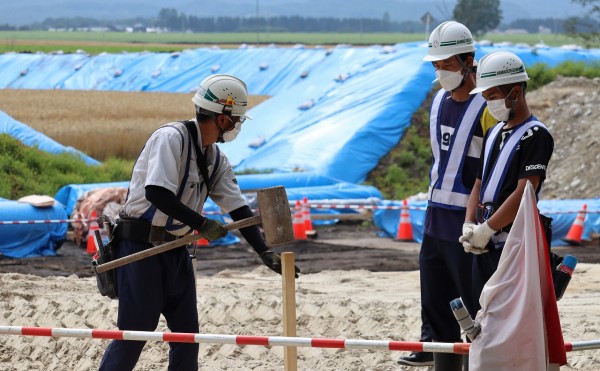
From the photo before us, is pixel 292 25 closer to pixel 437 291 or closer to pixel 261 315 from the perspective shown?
pixel 261 315

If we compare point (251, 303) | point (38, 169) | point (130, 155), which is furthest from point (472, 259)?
point (130, 155)

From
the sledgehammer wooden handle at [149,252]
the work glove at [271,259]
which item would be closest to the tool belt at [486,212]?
the work glove at [271,259]

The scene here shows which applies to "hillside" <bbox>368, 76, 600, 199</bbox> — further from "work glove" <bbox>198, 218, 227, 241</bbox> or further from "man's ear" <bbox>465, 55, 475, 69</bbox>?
"work glove" <bbox>198, 218, 227, 241</bbox>

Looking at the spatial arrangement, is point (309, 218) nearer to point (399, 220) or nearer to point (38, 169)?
point (399, 220)

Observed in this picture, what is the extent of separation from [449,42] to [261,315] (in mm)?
3470

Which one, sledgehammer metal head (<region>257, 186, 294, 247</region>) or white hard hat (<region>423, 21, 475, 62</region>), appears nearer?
sledgehammer metal head (<region>257, 186, 294, 247</region>)

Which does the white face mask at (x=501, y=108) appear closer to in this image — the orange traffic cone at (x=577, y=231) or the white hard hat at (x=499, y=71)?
the white hard hat at (x=499, y=71)

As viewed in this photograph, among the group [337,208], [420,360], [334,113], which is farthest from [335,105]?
[420,360]

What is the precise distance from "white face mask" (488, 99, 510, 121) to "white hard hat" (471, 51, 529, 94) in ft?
0.27

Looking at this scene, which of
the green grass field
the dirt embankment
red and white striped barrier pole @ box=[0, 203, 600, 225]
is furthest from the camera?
the green grass field

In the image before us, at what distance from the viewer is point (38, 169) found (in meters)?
17.9

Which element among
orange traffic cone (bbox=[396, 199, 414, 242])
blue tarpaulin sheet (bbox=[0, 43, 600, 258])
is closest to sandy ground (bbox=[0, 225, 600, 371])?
orange traffic cone (bbox=[396, 199, 414, 242])

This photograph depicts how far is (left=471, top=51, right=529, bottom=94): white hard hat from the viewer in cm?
559

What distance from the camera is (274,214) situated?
5.88 m
